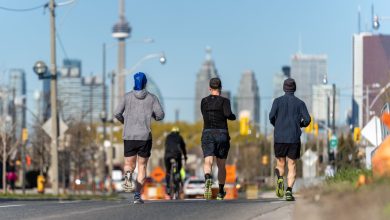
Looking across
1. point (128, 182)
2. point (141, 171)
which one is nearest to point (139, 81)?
point (141, 171)

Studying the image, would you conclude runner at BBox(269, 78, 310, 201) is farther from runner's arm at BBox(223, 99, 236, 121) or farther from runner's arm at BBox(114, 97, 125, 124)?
runner's arm at BBox(114, 97, 125, 124)

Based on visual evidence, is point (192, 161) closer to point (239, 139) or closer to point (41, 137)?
point (239, 139)

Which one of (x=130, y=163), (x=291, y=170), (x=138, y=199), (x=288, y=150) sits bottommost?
(x=138, y=199)

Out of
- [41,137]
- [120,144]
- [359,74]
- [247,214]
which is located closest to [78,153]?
[41,137]

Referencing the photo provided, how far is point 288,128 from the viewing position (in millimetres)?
19766

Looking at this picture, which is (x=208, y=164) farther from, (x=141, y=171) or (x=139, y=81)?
(x=139, y=81)

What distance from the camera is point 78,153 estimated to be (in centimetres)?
8300

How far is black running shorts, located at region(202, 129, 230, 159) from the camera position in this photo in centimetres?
2033

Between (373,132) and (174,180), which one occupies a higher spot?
(373,132)

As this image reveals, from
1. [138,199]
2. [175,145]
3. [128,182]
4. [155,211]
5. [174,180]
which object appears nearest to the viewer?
[155,211]

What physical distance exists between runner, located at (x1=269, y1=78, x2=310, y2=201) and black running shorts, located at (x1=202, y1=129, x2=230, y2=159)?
0.86 meters

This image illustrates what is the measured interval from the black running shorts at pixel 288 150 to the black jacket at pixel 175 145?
9151 millimetres

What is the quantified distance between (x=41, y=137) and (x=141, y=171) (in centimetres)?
6129

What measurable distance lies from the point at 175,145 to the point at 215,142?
343 inches
